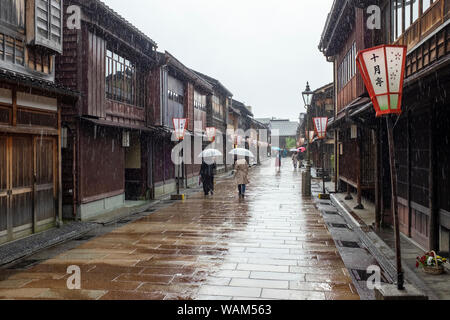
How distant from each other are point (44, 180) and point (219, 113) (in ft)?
96.7

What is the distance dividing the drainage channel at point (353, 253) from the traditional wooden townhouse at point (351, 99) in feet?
6.17

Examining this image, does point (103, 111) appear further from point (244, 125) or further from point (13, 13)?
point (244, 125)

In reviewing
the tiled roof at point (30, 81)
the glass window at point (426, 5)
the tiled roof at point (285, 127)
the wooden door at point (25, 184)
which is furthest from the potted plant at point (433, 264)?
the tiled roof at point (285, 127)

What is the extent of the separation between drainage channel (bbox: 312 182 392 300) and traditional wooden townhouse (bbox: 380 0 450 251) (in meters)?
1.39

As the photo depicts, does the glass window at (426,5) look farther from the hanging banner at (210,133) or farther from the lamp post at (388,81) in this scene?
the hanging banner at (210,133)

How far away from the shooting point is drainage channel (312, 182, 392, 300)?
22.7 feet

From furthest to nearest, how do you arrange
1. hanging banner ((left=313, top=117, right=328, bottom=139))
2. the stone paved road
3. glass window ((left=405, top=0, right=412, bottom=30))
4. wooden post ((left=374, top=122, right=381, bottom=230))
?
1. hanging banner ((left=313, top=117, right=328, bottom=139))
2. wooden post ((left=374, top=122, right=381, bottom=230))
3. glass window ((left=405, top=0, right=412, bottom=30))
4. the stone paved road

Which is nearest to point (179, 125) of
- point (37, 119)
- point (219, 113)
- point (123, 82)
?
point (123, 82)

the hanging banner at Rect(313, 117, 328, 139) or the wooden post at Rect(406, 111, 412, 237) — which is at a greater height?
the hanging banner at Rect(313, 117, 328, 139)

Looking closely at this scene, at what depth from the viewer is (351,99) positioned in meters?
17.5

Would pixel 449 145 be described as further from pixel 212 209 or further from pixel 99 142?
pixel 99 142

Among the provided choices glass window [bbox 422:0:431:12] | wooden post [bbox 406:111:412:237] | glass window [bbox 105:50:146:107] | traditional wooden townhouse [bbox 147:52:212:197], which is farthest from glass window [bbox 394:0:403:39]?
traditional wooden townhouse [bbox 147:52:212:197]

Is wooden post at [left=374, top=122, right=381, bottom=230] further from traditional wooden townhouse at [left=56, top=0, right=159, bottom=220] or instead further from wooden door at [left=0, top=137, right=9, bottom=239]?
wooden door at [left=0, top=137, right=9, bottom=239]

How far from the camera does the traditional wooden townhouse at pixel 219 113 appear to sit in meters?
35.3
